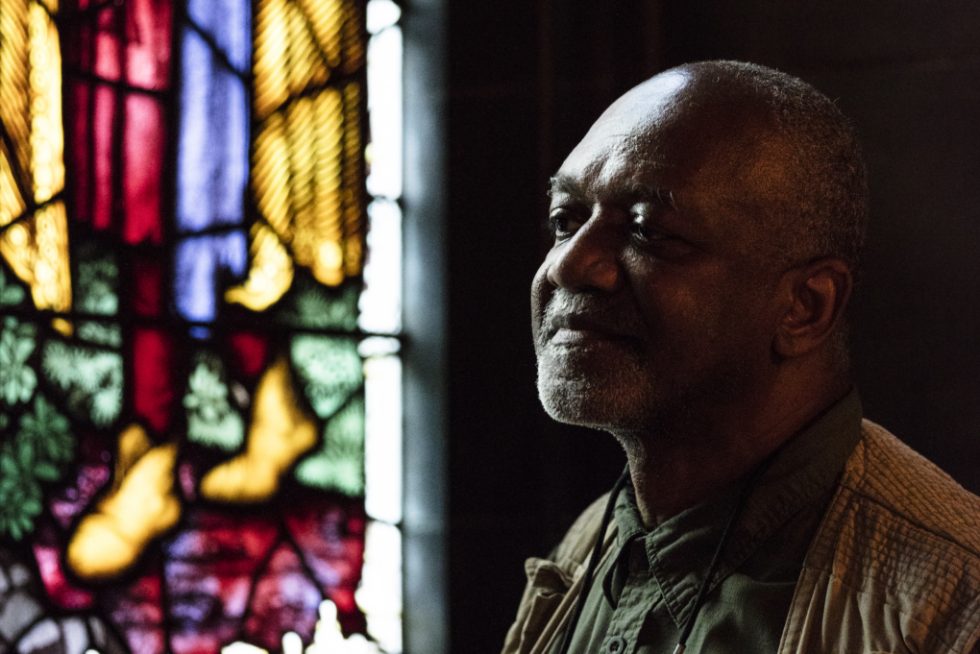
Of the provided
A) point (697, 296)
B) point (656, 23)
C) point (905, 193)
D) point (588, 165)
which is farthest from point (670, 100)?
point (656, 23)

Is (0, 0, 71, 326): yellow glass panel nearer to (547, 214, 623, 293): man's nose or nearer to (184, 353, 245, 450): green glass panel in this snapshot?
(184, 353, 245, 450): green glass panel

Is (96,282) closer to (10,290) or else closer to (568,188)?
(10,290)

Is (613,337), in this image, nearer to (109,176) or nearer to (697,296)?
(697,296)

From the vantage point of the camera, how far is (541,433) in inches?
121

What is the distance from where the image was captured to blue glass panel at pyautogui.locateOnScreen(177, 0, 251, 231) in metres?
2.88

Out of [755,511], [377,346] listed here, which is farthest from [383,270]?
[755,511]

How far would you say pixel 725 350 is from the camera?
1.58 m

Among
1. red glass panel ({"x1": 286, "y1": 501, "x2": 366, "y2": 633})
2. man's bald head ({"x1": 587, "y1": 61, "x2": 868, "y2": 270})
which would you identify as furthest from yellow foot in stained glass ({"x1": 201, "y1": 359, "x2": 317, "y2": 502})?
man's bald head ({"x1": 587, "y1": 61, "x2": 868, "y2": 270})

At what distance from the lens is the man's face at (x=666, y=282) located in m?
1.57

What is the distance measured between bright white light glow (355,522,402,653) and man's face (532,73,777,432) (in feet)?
5.04

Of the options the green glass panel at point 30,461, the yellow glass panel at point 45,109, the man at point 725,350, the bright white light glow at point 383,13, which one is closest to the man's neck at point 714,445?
the man at point 725,350

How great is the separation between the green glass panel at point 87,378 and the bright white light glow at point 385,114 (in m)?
0.79

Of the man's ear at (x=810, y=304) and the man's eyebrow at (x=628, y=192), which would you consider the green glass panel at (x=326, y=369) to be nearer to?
the man's eyebrow at (x=628, y=192)

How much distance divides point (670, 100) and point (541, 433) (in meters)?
1.54
